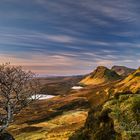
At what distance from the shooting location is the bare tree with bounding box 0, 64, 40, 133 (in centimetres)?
4097

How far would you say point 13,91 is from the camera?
137 ft

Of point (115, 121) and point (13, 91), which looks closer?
point (115, 121)

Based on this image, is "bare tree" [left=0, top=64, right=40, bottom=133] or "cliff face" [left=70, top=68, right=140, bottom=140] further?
"bare tree" [left=0, top=64, right=40, bottom=133]

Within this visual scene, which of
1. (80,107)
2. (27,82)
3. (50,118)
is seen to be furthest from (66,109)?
(27,82)

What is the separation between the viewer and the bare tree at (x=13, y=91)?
4097 centimetres

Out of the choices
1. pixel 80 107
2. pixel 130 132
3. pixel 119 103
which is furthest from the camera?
pixel 80 107

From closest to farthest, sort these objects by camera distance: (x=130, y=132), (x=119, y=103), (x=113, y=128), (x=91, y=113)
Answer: (x=130, y=132)
(x=113, y=128)
(x=119, y=103)
(x=91, y=113)

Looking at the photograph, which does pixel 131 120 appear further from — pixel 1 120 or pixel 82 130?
pixel 1 120

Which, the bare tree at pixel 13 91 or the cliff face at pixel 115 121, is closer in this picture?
the cliff face at pixel 115 121

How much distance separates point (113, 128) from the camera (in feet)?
100

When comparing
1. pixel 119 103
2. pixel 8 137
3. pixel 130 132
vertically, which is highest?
pixel 119 103

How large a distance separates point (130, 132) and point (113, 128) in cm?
278

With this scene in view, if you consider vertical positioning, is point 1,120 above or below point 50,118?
above

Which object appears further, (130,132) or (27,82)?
(27,82)
